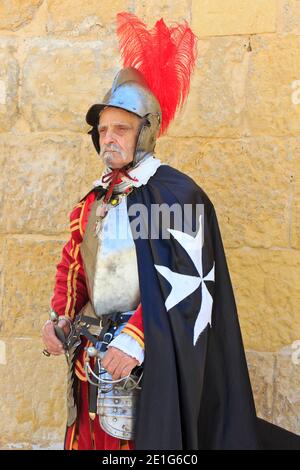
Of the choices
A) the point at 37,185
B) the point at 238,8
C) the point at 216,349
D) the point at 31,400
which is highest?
the point at 238,8

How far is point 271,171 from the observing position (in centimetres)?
304

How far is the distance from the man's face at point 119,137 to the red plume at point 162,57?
20 cm

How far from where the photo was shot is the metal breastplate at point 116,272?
2289mm

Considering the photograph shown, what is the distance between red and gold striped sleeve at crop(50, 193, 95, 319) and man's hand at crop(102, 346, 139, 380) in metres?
0.43

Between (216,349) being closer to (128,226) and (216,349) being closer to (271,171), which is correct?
(128,226)

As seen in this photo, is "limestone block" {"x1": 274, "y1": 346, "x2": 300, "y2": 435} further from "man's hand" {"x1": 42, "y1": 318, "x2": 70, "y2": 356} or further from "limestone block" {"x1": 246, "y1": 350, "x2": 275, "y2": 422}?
"man's hand" {"x1": 42, "y1": 318, "x2": 70, "y2": 356}

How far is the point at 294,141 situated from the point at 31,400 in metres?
1.81

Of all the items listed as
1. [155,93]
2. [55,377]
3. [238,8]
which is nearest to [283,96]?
[238,8]

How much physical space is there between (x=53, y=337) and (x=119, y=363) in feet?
1.32

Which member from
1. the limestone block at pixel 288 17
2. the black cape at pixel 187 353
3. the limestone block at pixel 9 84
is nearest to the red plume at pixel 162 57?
the black cape at pixel 187 353

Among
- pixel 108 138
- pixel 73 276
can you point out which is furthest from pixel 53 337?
pixel 108 138

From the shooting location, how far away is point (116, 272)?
230 cm

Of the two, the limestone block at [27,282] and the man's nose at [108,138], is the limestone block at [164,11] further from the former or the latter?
the limestone block at [27,282]

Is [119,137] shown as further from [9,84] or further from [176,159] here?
[9,84]
